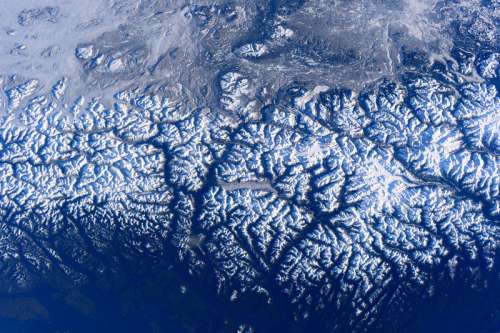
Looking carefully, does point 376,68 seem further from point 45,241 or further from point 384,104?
point 45,241

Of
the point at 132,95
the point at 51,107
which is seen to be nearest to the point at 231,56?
the point at 132,95

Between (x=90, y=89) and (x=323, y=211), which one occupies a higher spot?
(x=90, y=89)

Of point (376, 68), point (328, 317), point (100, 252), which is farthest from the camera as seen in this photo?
point (376, 68)

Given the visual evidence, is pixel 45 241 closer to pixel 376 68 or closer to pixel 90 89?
pixel 90 89

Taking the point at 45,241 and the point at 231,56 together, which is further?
the point at 231,56

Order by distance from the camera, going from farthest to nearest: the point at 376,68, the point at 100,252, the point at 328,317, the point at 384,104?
the point at 376,68, the point at 384,104, the point at 100,252, the point at 328,317

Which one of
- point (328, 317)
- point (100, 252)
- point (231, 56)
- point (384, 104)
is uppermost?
point (231, 56)

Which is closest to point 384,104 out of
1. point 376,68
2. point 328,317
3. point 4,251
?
point 376,68
